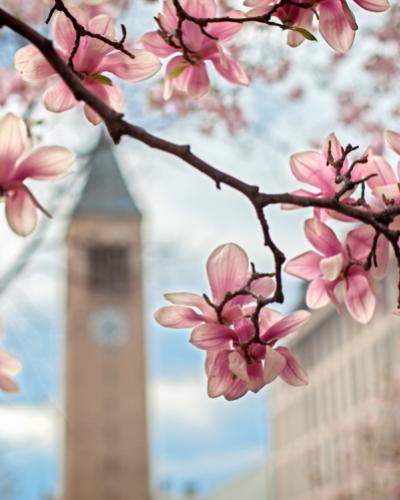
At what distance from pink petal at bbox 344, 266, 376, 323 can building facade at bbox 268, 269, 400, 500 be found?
27.7 m

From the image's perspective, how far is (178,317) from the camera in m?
1.20

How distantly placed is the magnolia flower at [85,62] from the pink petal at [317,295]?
329 millimetres

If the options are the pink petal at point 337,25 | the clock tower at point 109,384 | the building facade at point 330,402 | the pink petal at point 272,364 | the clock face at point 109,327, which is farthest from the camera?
the clock face at point 109,327

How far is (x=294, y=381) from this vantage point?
1.18 meters

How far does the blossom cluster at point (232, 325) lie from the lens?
1166 mm

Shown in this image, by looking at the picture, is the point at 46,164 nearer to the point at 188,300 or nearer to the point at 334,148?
the point at 188,300

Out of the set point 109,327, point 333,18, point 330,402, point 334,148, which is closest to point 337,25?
point 333,18

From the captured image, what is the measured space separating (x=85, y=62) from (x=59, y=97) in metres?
0.06

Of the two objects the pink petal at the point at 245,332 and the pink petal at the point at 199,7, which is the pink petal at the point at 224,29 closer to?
the pink petal at the point at 199,7

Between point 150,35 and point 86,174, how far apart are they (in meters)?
4.38

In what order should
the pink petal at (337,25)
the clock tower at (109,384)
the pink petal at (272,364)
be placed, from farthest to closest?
the clock tower at (109,384), the pink petal at (337,25), the pink petal at (272,364)

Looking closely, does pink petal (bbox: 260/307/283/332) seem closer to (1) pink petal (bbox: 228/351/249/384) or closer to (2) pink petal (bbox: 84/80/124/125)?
(1) pink petal (bbox: 228/351/249/384)

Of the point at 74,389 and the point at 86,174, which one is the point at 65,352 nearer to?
the point at 74,389

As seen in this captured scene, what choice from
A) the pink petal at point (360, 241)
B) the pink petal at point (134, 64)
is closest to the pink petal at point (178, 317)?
the pink petal at point (360, 241)
